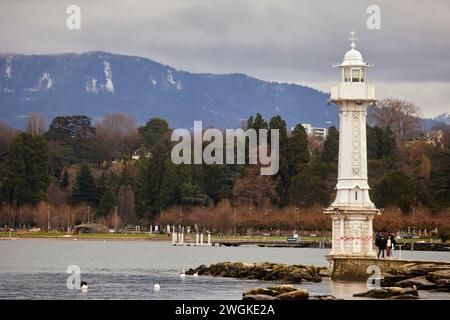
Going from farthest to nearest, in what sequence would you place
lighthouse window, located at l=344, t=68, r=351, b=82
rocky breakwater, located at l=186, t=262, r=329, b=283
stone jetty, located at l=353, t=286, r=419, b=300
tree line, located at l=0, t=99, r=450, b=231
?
tree line, located at l=0, t=99, r=450, b=231 → rocky breakwater, located at l=186, t=262, r=329, b=283 → lighthouse window, located at l=344, t=68, r=351, b=82 → stone jetty, located at l=353, t=286, r=419, b=300

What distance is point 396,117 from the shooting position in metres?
176

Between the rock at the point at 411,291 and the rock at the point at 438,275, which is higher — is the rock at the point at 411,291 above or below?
below

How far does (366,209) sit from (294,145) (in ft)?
273

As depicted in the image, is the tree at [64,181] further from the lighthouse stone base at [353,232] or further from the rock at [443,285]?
the rock at [443,285]

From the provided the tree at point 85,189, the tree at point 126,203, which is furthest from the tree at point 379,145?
the tree at point 85,189

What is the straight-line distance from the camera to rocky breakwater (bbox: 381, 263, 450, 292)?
49.2m

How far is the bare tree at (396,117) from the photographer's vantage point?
174625 millimetres

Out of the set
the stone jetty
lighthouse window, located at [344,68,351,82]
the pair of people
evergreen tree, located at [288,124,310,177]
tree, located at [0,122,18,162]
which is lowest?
the stone jetty

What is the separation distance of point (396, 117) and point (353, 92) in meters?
123

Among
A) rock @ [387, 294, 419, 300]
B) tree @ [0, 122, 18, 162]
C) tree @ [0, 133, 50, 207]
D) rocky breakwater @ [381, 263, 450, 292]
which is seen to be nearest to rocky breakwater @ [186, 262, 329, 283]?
rocky breakwater @ [381, 263, 450, 292]

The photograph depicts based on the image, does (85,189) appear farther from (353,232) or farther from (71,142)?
(353,232)

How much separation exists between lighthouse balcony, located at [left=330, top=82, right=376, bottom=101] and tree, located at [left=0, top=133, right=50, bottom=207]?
9855 centimetres

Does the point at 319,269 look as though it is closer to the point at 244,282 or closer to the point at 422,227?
the point at 244,282

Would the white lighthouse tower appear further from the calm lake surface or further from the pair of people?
the calm lake surface
